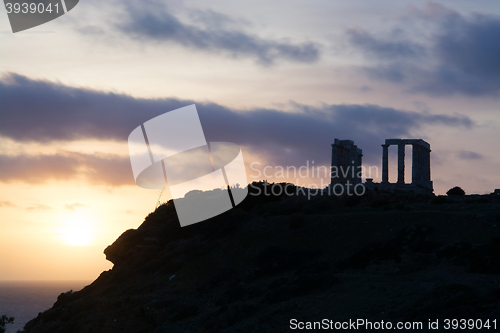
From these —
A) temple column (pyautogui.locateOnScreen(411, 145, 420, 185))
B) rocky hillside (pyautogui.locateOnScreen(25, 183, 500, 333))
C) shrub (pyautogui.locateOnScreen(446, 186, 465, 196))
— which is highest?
temple column (pyautogui.locateOnScreen(411, 145, 420, 185))

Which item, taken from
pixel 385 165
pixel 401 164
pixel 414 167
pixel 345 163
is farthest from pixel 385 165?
pixel 345 163

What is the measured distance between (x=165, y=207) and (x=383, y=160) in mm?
25279

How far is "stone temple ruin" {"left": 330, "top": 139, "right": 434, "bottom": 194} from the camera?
54.2 meters

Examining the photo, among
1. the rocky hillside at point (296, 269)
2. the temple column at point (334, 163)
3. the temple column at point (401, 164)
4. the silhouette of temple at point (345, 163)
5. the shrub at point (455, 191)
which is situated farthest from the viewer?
the silhouette of temple at point (345, 163)

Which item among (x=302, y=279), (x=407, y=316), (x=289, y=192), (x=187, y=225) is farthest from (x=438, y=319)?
(x=289, y=192)

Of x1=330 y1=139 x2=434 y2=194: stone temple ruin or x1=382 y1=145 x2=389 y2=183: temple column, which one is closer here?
x1=330 y1=139 x2=434 y2=194: stone temple ruin

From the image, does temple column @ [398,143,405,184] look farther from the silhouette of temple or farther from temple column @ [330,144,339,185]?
temple column @ [330,144,339,185]

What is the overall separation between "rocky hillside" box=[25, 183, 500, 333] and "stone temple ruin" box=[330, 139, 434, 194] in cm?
882

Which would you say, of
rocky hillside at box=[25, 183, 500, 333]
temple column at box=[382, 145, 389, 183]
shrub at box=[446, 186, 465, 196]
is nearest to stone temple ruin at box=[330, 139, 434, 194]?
temple column at box=[382, 145, 389, 183]

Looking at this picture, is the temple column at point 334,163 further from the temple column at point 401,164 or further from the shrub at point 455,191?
the shrub at point 455,191

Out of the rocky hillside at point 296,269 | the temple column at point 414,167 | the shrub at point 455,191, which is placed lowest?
the rocky hillside at point 296,269

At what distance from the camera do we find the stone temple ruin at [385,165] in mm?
54156

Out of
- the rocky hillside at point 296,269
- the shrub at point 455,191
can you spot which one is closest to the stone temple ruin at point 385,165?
the shrub at point 455,191

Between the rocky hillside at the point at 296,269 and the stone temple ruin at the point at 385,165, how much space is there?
8820 millimetres
